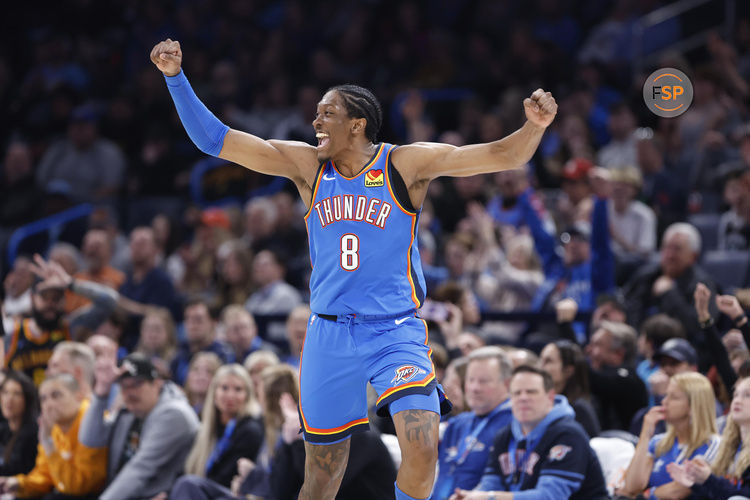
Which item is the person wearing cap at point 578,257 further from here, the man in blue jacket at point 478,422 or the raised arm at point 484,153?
the raised arm at point 484,153

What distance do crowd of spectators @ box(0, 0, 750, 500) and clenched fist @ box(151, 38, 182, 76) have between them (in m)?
2.38

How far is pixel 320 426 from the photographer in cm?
469

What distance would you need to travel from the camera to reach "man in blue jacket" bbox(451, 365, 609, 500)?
586 centimetres

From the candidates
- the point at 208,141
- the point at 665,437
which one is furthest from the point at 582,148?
the point at 208,141

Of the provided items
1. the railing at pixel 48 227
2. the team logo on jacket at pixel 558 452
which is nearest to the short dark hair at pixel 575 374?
the team logo on jacket at pixel 558 452

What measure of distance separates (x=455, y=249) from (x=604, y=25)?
Result: 4011mm

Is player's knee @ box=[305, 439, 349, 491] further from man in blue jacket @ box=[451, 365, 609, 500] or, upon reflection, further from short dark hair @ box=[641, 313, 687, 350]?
short dark hair @ box=[641, 313, 687, 350]

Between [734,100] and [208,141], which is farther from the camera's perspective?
[734,100]

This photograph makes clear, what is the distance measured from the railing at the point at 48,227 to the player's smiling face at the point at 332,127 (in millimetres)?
8058

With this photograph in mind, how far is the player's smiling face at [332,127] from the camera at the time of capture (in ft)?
15.6

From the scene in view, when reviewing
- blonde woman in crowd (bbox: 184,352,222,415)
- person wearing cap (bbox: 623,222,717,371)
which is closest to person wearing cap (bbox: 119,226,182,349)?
blonde woman in crowd (bbox: 184,352,222,415)

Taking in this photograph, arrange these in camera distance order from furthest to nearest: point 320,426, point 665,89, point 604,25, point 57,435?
1. point 604,25
2. point 57,435
3. point 665,89
4. point 320,426

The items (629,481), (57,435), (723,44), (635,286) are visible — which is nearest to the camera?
(629,481)

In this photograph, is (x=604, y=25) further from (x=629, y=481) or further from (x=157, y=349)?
(x=629, y=481)
